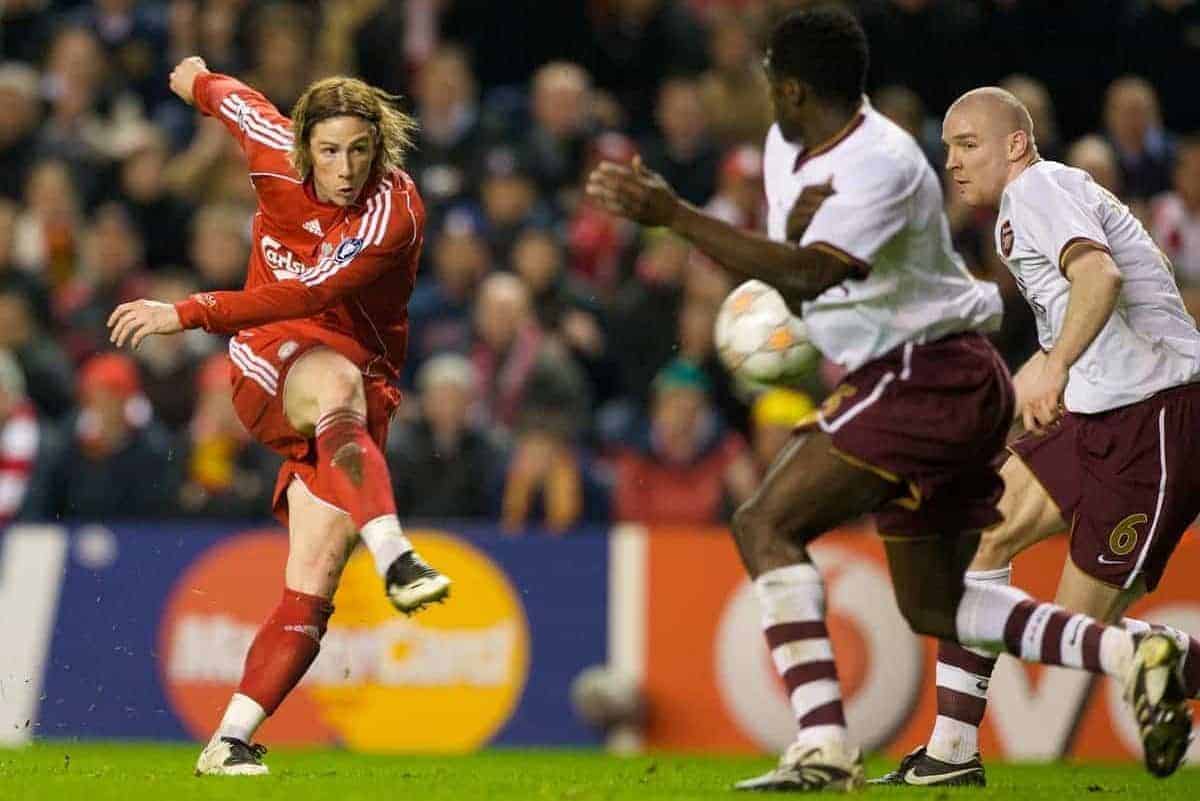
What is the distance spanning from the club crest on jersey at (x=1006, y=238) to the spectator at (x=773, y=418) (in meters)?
3.82

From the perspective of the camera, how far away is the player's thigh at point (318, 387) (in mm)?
7062

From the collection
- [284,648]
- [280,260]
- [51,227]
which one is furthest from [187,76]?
[51,227]

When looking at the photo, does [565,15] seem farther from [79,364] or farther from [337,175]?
[337,175]

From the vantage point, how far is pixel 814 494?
237 inches

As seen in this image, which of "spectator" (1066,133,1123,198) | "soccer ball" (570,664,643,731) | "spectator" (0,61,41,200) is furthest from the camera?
"spectator" (0,61,41,200)

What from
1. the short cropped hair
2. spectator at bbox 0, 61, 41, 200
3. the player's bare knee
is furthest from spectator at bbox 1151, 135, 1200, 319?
spectator at bbox 0, 61, 41, 200

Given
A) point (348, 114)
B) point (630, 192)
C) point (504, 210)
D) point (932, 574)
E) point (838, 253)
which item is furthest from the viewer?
point (504, 210)

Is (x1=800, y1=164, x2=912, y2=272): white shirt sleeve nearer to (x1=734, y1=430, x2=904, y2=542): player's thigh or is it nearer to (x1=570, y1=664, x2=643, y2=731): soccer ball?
→ (x1=734, y1=430, x2=904, y2=542): player's thigh

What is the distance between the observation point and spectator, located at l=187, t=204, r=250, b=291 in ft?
41.1

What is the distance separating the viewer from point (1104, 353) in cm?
721

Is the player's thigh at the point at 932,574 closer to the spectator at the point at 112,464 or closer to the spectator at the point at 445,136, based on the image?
the spectator at the point at 112,464

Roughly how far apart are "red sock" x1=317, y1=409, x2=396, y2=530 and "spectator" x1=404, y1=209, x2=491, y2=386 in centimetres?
534

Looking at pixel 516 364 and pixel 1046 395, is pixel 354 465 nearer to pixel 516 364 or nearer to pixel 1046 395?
pixel 1046 395

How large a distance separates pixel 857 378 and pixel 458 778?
223 centimetres
